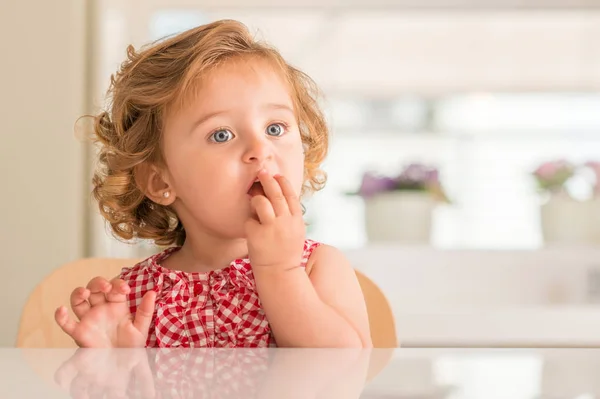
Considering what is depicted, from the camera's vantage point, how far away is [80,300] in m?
0.94

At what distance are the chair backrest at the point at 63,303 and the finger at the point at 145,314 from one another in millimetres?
419

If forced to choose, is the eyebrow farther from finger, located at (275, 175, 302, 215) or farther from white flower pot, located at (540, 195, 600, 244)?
white flower pot, located at (540, 195, 600, 244)

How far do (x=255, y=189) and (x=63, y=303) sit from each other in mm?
522

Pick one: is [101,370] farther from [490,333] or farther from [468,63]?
[468,63]

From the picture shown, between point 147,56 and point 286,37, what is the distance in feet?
5.80

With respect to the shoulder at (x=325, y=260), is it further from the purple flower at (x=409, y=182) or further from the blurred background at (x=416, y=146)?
the purple flower at (x=409, y=182)

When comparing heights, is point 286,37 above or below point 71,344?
above

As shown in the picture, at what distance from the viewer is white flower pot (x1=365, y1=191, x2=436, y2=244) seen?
2713 millimetres

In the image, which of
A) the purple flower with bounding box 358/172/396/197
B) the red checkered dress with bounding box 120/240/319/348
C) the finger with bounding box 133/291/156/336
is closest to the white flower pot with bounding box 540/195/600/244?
the purple flower with bounding box 358/172/396/197

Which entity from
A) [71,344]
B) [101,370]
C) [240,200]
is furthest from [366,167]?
[101,370]

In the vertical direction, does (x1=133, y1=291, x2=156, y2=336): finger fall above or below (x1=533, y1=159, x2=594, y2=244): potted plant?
above

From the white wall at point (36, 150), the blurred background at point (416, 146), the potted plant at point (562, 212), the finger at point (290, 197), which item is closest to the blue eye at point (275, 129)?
the finger at point (290, 197)

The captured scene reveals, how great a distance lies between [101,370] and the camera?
513 mm

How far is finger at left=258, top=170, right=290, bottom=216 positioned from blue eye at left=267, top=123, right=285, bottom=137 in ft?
0.32
